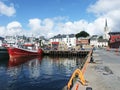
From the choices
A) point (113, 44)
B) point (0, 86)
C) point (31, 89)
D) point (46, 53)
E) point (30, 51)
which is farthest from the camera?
point (113, 44)

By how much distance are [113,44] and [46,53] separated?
184ft

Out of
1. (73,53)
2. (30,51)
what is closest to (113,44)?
(73,53)

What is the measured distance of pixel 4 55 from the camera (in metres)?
91.5

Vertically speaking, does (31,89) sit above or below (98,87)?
below

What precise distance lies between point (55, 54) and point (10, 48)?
2262 centimetres

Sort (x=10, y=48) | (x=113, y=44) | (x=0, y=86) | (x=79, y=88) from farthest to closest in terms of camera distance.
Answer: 1. (x=113, y=44)
2. (x=10, y=48)
3. (x=0, y=86)
4. (x=79, y=88)

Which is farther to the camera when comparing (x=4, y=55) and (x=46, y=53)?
(x=46, y=53)

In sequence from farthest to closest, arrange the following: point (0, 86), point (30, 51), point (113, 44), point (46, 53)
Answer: point (113, 44) → point (46, 53) → point (30, 51) → point (0, 86)

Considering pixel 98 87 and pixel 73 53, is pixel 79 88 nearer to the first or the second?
pixel 98 87

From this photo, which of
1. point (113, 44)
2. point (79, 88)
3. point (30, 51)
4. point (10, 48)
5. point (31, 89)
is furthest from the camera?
point (113, 44)

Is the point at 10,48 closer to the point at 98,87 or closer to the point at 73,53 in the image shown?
the point at 73,53

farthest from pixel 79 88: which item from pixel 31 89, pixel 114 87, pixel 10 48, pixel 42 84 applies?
pixel 10 48

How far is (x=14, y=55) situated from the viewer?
294ft

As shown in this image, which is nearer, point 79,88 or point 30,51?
point 79,88
